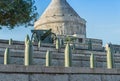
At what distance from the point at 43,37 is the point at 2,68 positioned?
23.4 metres

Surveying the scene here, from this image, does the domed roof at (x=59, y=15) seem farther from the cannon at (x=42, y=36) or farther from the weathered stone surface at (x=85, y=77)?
the weathered stone surface at (x=85, y=77)

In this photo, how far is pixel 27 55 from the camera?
1317 cm

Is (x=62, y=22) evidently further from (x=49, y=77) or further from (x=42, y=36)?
(x=49, y=77)

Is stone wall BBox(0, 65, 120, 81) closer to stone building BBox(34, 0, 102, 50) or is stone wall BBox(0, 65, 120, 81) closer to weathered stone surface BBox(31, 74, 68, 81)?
weathered stone surface BBox(31, 74, 68, 81)

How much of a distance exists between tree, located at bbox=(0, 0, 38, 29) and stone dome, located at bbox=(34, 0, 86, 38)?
4884 cm

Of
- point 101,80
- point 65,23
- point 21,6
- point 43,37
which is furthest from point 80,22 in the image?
point 101,80

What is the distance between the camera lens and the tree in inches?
869

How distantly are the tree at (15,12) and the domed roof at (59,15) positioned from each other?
165 feet

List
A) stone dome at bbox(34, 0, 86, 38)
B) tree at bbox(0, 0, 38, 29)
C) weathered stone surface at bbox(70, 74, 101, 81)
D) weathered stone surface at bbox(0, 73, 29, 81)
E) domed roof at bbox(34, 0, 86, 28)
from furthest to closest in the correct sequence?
domed roof at bbox(34, 0, 86, 28) → stone dome at bbox(34, 0, 86, 38) → tree at bbox(0, 0, 38, 29) → weathered stone surface at bbox(70, 74, 101, 81) → weathered stone surface at bbox(0, 73, 29, 81)

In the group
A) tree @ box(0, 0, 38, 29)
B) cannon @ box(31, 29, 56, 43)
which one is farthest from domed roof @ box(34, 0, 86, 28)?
tree @ box(0, 0, 38, 29)

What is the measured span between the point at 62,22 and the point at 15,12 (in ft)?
171

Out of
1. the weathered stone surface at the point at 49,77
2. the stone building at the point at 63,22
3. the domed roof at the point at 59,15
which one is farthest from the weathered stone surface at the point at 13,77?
the domed roof at the point at 59,15

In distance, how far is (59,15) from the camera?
7669cm

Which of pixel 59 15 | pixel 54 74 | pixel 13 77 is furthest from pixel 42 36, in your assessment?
pixel 59 15
